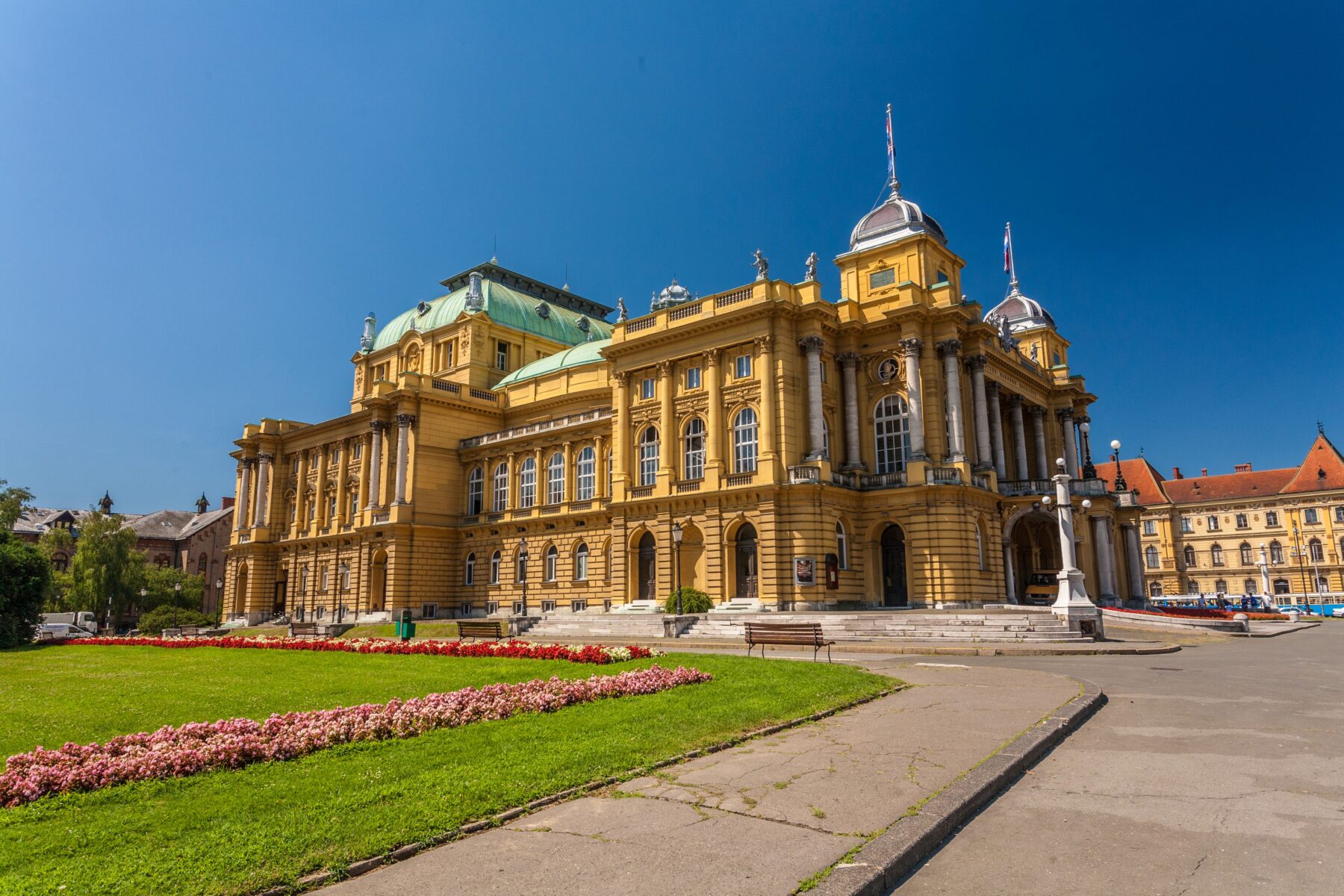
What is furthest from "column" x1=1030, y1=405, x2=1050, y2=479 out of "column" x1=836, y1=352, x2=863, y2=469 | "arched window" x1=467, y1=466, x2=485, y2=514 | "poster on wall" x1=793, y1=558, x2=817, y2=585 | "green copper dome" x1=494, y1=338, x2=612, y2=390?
"arched window" x1=467, y1=466, x2=485, y2=514

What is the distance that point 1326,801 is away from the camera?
756 centimetres

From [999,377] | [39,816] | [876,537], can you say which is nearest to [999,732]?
[39,816]

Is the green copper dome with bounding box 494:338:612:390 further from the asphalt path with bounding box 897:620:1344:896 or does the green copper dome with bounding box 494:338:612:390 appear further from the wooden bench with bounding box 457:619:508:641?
the asphalt path with bounding box 897:620:1344:896

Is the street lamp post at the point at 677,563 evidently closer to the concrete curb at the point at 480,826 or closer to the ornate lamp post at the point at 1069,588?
the ornate lamp post at the point at 1069,588

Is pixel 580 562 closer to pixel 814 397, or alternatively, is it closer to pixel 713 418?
pixel 713 418

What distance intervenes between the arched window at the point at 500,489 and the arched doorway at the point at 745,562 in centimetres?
2034

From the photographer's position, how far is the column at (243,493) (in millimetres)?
68375

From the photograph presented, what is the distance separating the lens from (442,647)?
23641 millimetres

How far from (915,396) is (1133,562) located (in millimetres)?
27342

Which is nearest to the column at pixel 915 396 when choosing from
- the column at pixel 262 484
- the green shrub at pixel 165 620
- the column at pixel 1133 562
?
A: the column at pixel 1133 562

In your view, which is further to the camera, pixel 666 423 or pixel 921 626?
pixel 666 423

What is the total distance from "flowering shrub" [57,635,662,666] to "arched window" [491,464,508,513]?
24020 millimetres

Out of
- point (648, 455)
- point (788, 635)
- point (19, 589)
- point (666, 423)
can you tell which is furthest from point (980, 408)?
point (19, 589)

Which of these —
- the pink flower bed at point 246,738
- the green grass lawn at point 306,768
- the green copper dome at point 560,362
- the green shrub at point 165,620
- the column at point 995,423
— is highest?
the green copper dome at point 560,362
